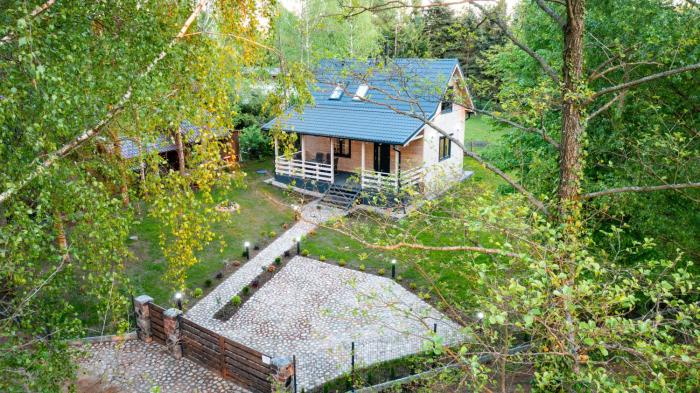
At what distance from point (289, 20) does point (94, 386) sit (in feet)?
95.7

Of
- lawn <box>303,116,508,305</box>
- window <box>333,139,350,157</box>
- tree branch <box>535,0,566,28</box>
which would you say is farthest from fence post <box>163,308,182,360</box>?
window <box>333,139,350,157</box>

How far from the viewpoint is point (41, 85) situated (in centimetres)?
511

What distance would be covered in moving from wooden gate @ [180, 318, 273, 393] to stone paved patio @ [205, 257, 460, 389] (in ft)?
3.20

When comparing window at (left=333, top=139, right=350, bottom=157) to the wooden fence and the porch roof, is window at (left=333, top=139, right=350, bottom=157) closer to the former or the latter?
the porch roof

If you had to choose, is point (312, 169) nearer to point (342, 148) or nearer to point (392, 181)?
point (342, 148)

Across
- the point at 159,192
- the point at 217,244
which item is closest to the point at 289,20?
the point at 217,244

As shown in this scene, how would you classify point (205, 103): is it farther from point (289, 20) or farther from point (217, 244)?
point (289, 20)

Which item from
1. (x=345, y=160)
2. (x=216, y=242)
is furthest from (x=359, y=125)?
(x=216, y=242)

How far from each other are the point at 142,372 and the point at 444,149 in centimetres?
1772

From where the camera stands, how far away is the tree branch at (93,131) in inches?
196

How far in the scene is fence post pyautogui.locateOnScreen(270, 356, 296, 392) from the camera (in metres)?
9.18

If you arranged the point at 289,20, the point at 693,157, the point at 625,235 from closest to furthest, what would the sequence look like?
the point at 693,157
the point at 625,235
the point at 289,20

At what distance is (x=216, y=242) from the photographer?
17.2m

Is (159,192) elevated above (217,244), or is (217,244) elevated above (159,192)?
(159,192)
